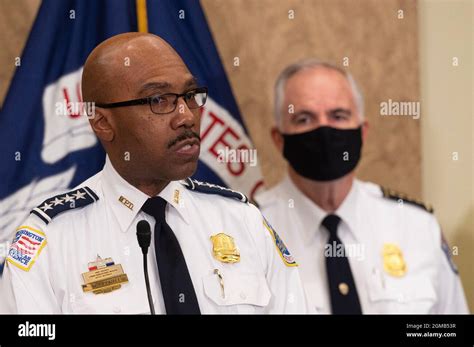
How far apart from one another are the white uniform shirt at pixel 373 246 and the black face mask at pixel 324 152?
0.25ft

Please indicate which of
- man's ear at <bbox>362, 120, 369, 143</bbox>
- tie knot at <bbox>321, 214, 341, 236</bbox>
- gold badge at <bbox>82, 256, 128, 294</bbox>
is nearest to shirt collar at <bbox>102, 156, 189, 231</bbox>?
gold badge at <bbox>82, 256, 128, 294</bbox>

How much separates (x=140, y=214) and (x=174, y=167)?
0.54ft

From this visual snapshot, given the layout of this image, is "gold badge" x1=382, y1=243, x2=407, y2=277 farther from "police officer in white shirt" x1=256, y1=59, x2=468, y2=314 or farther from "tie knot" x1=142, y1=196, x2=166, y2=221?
"tie knot" x1=142, y1=196, x2=166, y2=221

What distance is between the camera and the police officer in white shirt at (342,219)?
2387 millimetres

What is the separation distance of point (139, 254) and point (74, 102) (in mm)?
717

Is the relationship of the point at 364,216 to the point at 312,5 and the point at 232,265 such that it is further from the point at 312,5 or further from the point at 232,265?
the point at 312,5

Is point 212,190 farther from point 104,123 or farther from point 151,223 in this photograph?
point 104,123

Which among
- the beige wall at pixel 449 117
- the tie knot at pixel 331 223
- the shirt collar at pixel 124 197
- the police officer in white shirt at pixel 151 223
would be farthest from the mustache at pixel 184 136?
the beige wall at pixel 449 117

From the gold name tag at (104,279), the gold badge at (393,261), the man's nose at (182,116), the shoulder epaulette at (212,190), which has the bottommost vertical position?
the gold name tag at (104,279)

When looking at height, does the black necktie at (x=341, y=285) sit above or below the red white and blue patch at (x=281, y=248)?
below

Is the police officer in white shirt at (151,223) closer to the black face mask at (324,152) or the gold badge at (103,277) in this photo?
the gold badge at (103,277)

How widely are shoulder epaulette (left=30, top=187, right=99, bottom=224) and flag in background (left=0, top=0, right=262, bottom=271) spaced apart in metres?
0.40

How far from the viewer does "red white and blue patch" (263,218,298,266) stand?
2.21m
